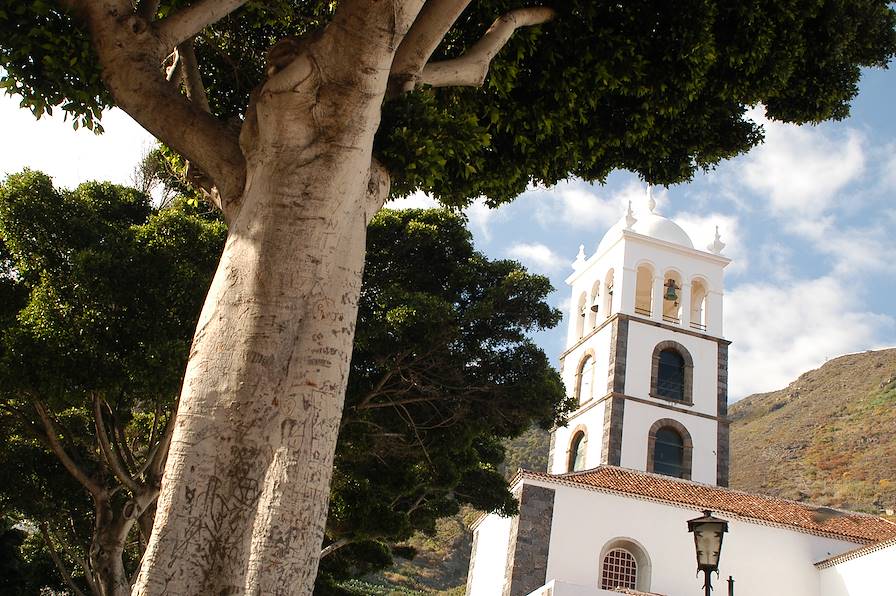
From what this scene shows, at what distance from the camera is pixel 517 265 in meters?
15.4

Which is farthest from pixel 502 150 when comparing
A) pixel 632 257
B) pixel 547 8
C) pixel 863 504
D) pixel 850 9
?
pixel 863 504

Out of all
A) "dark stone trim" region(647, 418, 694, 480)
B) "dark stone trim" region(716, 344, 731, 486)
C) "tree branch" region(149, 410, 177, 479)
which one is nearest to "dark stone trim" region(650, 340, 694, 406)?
"dark stone trim" region(647, 418, 694, 480)

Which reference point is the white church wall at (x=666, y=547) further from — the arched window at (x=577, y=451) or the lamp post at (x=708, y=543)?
the lamp post at (x=708, y=543)

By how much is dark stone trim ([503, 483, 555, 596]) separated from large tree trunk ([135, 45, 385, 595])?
17755 mm

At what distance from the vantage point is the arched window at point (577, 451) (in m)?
27.8

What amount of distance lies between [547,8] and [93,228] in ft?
25.2

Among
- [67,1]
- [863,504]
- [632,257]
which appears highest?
[632,257]

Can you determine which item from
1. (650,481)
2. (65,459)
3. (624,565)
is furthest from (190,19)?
(650,481)

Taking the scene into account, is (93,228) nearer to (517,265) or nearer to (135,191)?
(135,191)

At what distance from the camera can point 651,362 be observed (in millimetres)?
27703

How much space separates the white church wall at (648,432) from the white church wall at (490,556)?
4480 millimetres

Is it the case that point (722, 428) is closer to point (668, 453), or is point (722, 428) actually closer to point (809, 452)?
point (668, 453)

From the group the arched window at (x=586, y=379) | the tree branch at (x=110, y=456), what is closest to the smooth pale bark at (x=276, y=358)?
the tree branch at (x=110, y=456)

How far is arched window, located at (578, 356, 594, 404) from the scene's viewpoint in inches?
1142
